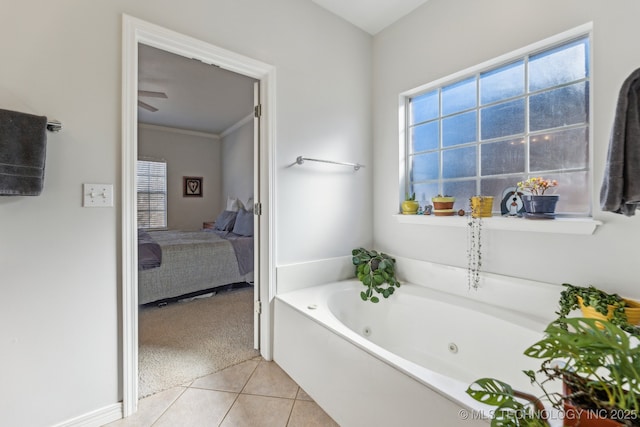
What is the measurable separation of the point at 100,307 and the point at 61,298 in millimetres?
159

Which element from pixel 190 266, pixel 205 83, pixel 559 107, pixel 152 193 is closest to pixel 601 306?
pixel 559 107

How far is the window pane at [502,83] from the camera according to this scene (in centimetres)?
180

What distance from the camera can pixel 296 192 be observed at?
83.4 inches

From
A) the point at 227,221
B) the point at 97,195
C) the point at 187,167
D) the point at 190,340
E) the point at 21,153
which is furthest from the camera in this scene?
the point at 187,167

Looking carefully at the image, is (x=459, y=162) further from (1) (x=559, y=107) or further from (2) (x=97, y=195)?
(2) (x=97, y=195)

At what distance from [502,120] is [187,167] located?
5.69 meters

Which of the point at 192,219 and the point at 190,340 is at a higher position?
the point at 192,219

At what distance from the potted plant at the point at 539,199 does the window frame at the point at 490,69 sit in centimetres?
13

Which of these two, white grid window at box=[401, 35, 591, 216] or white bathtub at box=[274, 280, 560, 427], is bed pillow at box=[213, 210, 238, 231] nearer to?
white bathtub at box=[274, 280, 560, 427]

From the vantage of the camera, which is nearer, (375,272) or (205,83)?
(375,272)

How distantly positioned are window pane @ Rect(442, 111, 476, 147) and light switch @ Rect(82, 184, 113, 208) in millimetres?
2160

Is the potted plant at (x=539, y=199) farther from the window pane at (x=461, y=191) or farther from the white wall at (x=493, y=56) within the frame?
the window pane at (x=461, y=191)

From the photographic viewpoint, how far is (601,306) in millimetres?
1267

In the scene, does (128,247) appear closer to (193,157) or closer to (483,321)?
(483,321)
